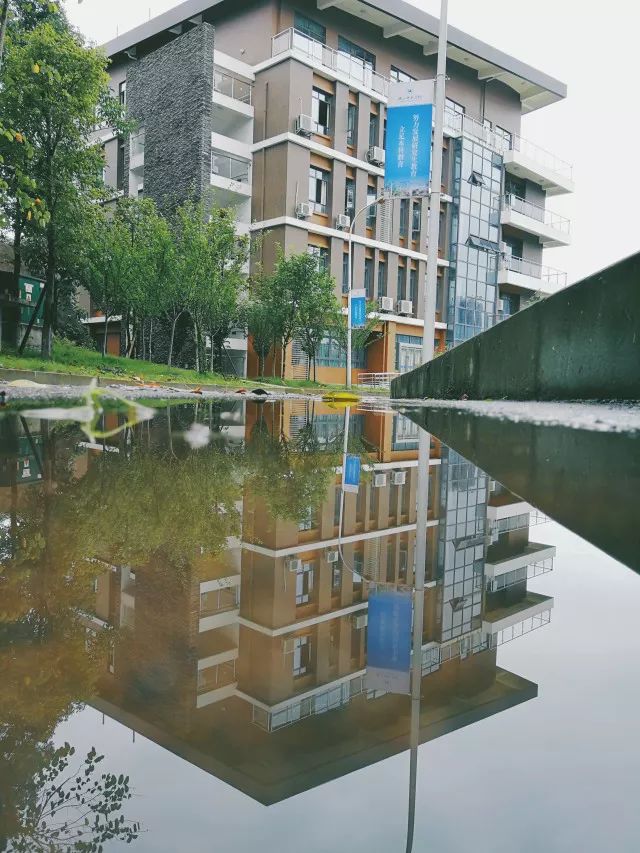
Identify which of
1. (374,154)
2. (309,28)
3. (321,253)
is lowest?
(321,253)

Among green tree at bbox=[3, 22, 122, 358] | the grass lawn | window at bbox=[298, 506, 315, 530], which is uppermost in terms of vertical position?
green tree at bbox=[3, 22, 122, 358]

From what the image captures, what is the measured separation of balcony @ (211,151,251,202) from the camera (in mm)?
31969

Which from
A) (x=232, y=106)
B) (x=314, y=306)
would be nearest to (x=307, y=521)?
(x=314, y=306)

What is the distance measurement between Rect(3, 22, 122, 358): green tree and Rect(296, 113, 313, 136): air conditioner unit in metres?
10.7

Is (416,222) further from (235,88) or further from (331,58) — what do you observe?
(235,88)

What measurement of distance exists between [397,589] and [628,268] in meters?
4.41

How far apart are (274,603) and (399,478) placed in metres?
1.39

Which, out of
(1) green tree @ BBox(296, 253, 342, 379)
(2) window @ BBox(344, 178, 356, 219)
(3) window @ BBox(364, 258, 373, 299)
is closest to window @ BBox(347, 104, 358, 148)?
(2) window @ BBox(344, 178, 356, 219)

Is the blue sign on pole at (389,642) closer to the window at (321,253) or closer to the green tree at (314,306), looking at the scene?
the green tree at (314,306)

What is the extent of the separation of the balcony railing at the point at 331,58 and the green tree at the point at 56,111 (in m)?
11.3

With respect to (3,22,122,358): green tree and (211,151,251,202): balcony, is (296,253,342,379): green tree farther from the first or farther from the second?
(3,22,122,358): green tree

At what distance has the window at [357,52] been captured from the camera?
3456 cm

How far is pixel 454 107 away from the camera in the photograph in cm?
4062

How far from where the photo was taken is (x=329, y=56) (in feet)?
108
